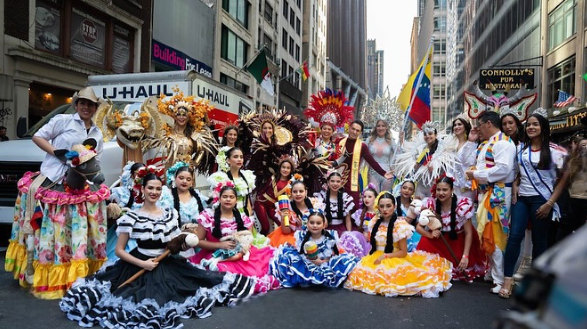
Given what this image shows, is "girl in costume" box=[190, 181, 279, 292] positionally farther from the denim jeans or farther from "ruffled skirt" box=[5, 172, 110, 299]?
the denim jeans

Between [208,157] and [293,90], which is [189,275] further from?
[293,90]

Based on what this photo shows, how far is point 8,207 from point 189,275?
325 cm

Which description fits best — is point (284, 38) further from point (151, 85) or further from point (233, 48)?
point (151, 85)

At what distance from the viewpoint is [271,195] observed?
7.11 metres

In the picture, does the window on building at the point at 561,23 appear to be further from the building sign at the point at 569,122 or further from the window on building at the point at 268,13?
the window on building at the point at 268,13

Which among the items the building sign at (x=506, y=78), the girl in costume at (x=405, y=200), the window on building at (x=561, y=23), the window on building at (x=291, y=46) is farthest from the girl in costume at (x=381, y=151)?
the window on building at (x=291, y=46)

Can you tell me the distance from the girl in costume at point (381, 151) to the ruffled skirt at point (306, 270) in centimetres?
308

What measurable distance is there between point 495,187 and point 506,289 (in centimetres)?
109

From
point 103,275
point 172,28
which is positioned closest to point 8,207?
point 103,275


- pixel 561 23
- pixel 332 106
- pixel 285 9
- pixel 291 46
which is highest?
pixel 285 9

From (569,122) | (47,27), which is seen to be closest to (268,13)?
(47,27)

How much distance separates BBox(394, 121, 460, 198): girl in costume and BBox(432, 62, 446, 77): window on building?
2897 inches

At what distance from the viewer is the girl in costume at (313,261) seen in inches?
202

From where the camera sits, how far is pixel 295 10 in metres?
46.2
